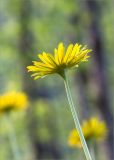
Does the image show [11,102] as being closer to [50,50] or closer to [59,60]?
[59,60]

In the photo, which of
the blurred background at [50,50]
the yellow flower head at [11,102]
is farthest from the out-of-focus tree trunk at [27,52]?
the yellow flower head at [11,102]

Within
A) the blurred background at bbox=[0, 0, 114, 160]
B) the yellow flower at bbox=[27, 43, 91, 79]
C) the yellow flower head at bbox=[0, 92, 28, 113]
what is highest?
the blurred background at bbox=[0, 0, 114, 160]

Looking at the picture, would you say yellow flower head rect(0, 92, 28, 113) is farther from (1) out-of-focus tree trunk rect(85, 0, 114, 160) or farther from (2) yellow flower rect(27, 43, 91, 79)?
(1) out-of-focus tree trunk rect(85, 0, 114, 160)

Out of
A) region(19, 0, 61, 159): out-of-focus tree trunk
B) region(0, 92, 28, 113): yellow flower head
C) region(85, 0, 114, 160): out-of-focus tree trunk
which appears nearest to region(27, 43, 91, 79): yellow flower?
region(0, 92, 28, 113): yellow flower head

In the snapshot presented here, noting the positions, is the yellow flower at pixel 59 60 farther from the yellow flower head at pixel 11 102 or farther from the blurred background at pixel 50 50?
the blurred background at pixel 50 50

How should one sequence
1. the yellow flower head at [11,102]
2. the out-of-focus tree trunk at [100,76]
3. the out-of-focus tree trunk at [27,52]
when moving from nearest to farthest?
the yellow flower head at [11,102]
the out-of-focus tree trunk at [100,76]
the out-of-focus tree trunk at [27,52]

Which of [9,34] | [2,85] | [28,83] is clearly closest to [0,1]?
[9,34]
